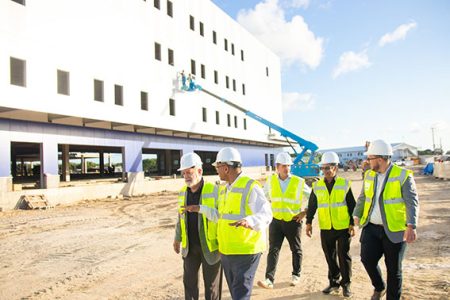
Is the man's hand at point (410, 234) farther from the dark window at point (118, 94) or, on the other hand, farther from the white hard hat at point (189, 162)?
the dark window at point (118, 94)

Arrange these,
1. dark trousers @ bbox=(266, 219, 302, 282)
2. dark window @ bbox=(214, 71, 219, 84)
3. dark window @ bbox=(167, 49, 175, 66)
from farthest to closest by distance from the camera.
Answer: dark window @ bbox=(214, 71, 219, 84), dark window @ bbox=(167, 49, 175, 66), dark trousers @ bbox=(266, 219, 302, 282)

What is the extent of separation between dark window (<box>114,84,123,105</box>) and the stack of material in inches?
292

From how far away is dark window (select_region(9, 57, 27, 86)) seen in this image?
50.5 feet

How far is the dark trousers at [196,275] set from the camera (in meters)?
3.83

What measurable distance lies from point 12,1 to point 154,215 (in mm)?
11619

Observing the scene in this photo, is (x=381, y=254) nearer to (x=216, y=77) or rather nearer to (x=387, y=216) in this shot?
(x=387, y=216)

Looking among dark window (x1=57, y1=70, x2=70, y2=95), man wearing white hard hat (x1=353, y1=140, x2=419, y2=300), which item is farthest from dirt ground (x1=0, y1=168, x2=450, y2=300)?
dark window (x1=57, y1=70, x2=70, y2=95)

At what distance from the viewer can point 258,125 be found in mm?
38938

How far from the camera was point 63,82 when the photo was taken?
695 inches

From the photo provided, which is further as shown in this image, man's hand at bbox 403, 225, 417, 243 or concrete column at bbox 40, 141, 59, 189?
concrete column at bbox 40, 141, 59, 189

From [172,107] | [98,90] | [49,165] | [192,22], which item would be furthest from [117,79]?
[192,22]

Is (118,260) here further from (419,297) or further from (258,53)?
(258,53)

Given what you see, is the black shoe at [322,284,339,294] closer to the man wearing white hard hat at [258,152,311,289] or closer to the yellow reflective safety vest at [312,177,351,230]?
the man wearing white hard hat at [258,152,311,289]

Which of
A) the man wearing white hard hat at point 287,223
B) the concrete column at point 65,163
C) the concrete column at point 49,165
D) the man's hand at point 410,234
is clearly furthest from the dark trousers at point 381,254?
the concrete column at point 65,163
